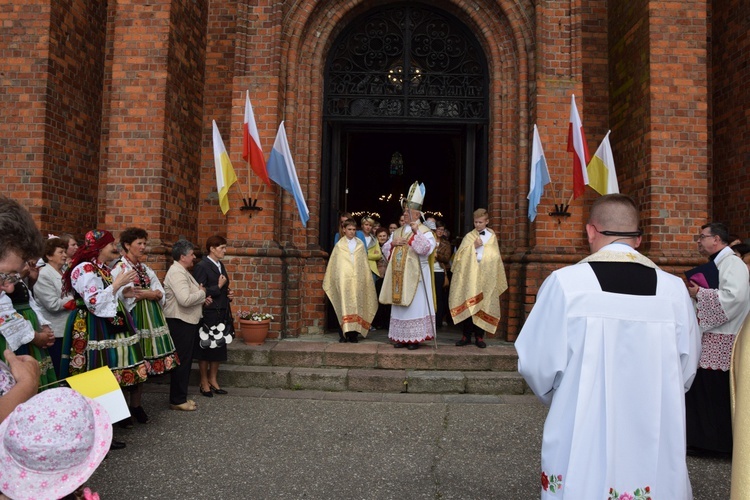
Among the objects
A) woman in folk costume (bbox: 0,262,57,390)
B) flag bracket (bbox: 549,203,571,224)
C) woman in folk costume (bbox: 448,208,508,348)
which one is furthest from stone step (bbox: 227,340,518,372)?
woman in folk costume (bbox: 0,262,57,390)

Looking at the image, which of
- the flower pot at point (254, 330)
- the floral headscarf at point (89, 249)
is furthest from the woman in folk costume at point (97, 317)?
the flower pot at point (254, 330)

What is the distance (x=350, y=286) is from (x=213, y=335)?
2.23m

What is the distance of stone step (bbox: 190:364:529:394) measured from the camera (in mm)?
6441

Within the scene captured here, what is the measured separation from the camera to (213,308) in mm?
6191

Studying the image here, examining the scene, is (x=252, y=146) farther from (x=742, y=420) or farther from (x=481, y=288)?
(x=742, y=420)

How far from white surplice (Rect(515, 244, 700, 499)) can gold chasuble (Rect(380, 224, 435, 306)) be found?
4.90 m

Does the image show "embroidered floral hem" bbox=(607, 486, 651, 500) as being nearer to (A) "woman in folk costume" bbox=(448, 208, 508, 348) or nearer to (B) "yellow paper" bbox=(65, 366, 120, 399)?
(B) "yellow paper" bbox=(65, 366, 120, 399)

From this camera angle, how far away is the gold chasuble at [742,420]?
1.76m

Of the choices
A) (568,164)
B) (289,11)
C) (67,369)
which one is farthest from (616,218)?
(289,11)

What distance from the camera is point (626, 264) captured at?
250 centimetres

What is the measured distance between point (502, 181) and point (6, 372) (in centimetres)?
724

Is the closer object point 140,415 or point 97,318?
point 97,318

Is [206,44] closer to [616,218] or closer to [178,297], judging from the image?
[178,297]

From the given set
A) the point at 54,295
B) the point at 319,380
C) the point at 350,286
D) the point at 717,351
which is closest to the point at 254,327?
the point at 319,380
